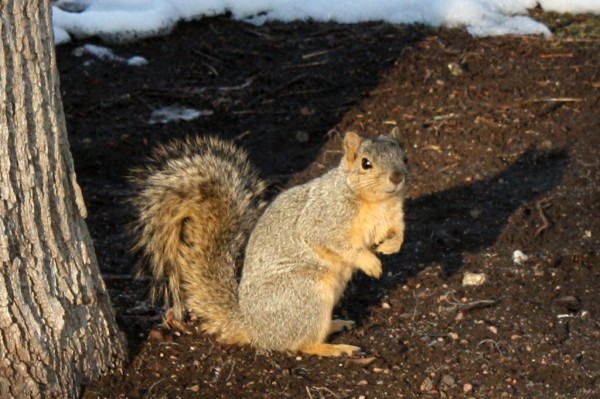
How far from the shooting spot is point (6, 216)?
136 inches

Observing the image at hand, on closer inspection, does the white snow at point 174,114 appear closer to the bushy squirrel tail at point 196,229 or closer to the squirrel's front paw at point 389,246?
the bushy squirrel tail at point 196,229

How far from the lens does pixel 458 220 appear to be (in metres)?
5.23

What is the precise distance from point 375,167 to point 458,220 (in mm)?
1274

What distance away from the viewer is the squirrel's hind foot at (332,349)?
4129 millimetres

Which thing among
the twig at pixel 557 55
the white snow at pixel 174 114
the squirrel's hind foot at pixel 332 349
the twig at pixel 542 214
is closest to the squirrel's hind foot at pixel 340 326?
the squirrel's hind foot at pixel 332 349

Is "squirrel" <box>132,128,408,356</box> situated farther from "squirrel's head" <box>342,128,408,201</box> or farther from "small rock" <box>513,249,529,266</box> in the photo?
"small rock" <box>513,249,529,266</box>

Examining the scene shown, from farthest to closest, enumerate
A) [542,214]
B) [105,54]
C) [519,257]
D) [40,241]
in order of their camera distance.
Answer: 1. [105,54]
2. [542,214]
3. [519,257]
4. [40,241]

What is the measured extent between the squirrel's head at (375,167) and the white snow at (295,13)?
11.8ft

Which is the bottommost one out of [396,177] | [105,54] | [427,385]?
[427,385]

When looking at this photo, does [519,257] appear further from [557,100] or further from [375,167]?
[557,100]

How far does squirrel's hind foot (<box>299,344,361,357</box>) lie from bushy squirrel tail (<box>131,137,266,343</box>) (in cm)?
31

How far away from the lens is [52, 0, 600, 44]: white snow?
7680 mm

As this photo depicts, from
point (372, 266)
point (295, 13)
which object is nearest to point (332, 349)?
point (372, 266)

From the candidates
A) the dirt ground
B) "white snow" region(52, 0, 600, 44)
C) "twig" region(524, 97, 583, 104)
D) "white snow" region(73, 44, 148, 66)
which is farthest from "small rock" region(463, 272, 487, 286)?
"white snow" region(73, 44, 148, 66)
